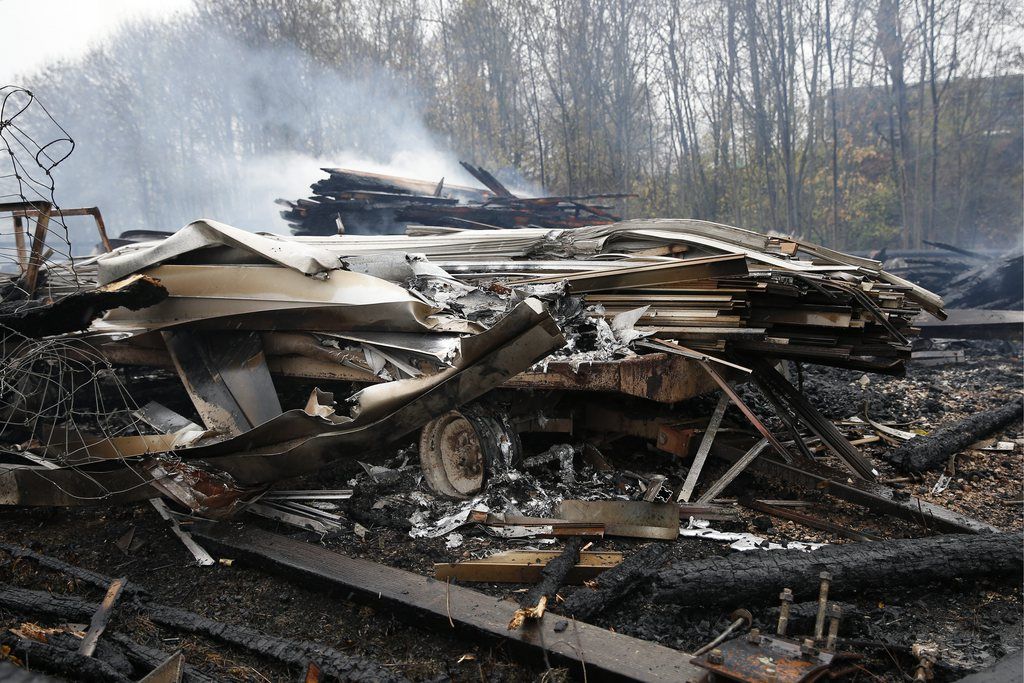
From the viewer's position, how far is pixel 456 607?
2.90m

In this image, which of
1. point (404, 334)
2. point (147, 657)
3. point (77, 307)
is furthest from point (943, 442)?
point (77, 307)

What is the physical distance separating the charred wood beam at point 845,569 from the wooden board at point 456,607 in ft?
1.40

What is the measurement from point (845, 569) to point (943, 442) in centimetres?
240

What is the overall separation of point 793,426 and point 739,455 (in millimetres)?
444

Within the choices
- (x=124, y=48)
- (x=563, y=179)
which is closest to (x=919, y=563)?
(x=563, y=179)

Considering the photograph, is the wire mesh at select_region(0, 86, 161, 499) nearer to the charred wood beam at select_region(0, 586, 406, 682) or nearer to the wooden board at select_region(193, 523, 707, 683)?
the charred wood beam at select_region(0, 586, 406, 682)

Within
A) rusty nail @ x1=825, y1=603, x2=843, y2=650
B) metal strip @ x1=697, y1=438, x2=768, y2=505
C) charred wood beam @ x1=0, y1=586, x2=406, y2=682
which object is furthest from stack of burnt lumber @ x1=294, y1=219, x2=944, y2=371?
charred wood beam @ x1=0, y1=586, x2=406, y2=682

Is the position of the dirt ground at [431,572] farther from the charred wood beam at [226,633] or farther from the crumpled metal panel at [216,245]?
the crumpled metal panel at [216,245]

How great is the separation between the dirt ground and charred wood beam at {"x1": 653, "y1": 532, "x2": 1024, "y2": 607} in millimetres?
76

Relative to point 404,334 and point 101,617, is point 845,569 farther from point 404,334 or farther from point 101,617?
point 101,617

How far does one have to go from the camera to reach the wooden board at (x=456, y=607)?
2430 mm

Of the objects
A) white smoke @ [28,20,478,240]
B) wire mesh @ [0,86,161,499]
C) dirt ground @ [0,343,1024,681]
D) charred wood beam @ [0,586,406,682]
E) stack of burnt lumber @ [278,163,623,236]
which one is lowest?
dirt ground @ [0,343,1024,681]

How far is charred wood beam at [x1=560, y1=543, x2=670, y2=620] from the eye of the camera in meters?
2.88

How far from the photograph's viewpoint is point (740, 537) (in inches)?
141
